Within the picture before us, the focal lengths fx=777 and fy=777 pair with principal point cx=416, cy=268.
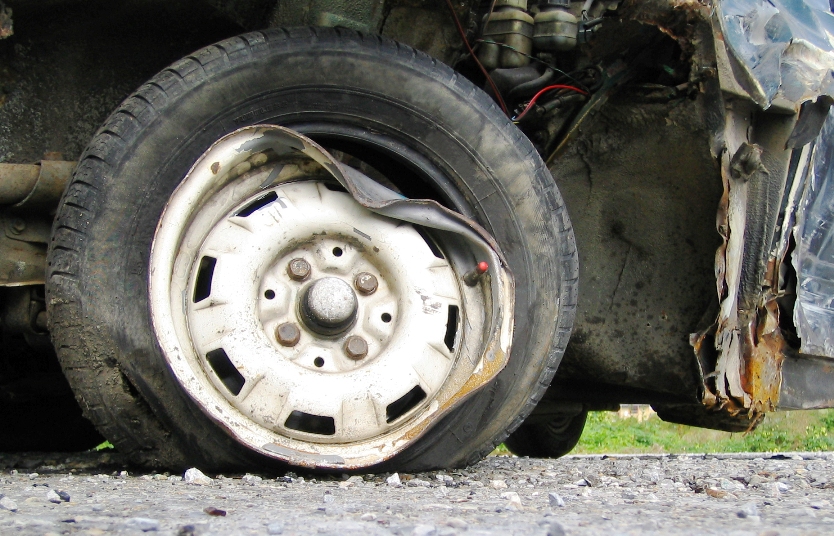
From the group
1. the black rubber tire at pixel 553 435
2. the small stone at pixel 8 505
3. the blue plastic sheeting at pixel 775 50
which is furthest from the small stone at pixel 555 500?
the black rubber tire at pixel 553 435

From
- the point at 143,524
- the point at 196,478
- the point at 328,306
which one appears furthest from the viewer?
the point at 328,306

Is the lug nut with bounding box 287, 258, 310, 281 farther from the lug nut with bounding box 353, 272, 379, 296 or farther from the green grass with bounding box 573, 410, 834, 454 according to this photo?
the green grass with bounding box 573, 410, 834, 454

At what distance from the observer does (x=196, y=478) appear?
5.20ft

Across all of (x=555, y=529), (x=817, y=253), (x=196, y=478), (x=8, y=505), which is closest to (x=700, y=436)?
(x=817, y=253)

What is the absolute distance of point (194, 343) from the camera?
1.64 meters

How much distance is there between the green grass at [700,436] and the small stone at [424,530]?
516 centimetres

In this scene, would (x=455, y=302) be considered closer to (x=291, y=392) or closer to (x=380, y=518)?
(x=291, y=392)

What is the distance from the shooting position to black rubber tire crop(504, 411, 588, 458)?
3.77 m

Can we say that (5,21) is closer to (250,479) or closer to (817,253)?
(250,479)

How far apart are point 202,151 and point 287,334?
468 mm

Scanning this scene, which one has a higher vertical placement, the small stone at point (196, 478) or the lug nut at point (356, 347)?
the lug nut at point (356, 347)

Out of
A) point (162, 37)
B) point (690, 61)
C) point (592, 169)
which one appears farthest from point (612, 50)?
point (162, 37)

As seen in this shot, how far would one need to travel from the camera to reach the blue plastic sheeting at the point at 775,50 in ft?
6.88

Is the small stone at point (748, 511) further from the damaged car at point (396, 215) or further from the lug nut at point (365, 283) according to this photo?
the lug nut at point (365, 283)
